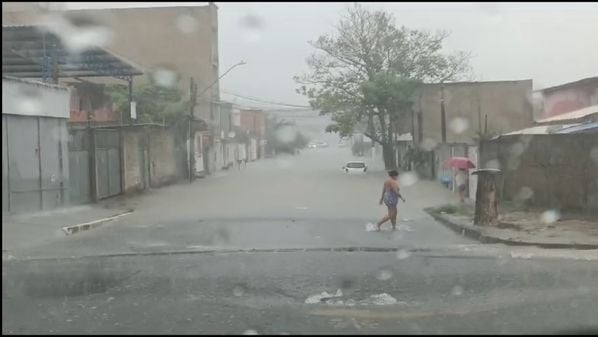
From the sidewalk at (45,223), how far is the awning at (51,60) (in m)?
2.76

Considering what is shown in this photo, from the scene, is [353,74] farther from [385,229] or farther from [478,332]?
[478,332]

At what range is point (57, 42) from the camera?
51.8ft

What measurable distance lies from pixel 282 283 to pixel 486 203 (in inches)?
278

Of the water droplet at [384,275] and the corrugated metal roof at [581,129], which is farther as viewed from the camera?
the corrugated metal roof at [581,129]

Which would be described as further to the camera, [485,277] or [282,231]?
[282,231]

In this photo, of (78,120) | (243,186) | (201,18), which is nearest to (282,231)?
(78,120)

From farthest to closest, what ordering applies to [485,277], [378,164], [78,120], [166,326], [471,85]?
[378,164] < [471,85] < [78,120] < [485,277] < [166,326]

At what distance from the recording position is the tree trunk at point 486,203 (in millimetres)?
13664

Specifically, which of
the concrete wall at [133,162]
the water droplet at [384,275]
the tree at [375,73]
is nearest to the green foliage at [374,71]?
the tree at [375,73]

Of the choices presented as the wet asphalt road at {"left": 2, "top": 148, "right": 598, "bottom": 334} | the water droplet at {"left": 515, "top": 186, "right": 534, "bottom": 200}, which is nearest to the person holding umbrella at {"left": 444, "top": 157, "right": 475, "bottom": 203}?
the water droplet at {"left": 515, "top": 186, "right": 534, "bottom": 200}

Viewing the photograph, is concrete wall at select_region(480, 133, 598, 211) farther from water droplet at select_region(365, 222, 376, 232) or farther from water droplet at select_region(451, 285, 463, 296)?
water droplet at select_region(451, 285, 463, 296)

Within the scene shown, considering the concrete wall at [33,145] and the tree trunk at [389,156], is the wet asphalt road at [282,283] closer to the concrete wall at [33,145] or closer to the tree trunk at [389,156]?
the concrete wall at [33,145]

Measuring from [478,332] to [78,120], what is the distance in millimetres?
20517

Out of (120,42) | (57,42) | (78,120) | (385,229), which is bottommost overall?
(385,229)
